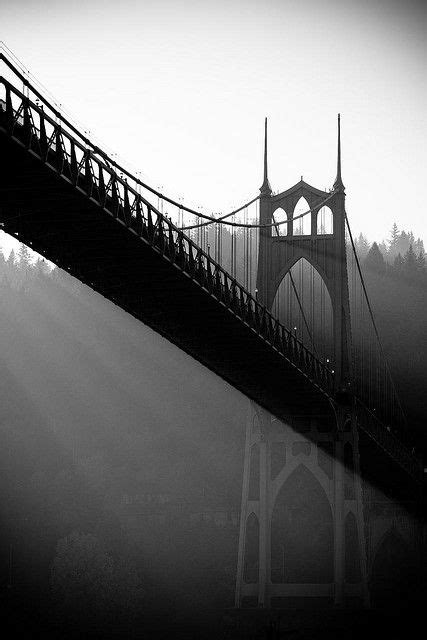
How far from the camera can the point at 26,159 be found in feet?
101

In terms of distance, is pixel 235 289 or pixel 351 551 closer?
pixel 235 289

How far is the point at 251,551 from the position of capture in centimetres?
6969

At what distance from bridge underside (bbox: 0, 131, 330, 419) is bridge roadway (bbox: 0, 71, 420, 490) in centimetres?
3

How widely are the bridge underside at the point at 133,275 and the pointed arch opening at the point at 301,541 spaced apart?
26.6ft

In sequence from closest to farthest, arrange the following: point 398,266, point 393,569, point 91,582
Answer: point 91,582, point 393,569, point 398,266

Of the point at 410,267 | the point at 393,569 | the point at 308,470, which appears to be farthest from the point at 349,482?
the point at 410,267

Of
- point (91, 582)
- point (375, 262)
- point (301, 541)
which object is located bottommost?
point (91, 582)

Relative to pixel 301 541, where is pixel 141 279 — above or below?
above

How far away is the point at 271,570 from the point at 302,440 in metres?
7.06

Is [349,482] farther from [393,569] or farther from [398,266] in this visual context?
[398,266]

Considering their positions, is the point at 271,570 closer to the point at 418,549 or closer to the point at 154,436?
the point at 418,549

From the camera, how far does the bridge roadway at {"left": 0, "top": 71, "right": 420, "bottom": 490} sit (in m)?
31.7

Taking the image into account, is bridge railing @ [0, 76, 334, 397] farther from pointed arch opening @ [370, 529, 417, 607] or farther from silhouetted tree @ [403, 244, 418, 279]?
silhouetted tree @ [403, 244, 418, 279]

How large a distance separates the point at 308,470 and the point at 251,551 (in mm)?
9806
